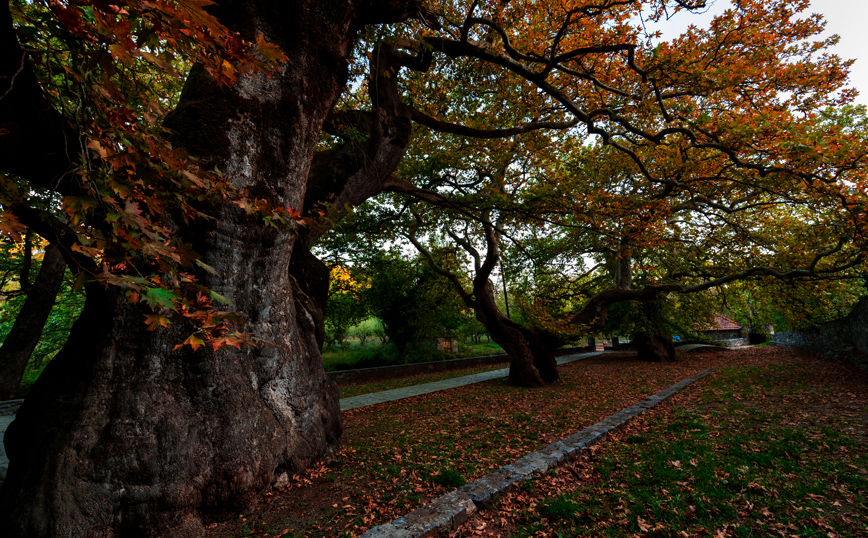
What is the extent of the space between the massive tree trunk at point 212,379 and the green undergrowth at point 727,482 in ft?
8.13

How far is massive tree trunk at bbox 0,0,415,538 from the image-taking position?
2.57 m

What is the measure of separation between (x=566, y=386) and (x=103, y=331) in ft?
31.8

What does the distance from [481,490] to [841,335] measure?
14.8 m

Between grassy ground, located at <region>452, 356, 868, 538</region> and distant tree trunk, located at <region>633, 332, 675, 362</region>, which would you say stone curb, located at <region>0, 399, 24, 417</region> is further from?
distant tree trunk, located at <region>633, 332, 675, 362</region>

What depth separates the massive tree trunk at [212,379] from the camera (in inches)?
101

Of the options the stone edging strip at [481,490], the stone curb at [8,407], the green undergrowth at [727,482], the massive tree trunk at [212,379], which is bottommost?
the green undergrowth at [727,482]

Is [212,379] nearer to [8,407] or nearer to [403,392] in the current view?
[403,392]

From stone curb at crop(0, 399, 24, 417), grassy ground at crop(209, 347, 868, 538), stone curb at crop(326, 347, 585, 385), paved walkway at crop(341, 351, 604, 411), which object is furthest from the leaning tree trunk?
stone curb at crop(0, 399, 24, 417)

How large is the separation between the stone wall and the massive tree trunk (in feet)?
43.4

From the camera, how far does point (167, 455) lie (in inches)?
108

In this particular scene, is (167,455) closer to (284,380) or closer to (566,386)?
(284,380)

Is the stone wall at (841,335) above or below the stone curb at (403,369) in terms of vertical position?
above

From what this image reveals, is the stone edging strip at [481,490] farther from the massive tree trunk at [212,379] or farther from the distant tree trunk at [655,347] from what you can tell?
the distant tree trunk at [655,347]

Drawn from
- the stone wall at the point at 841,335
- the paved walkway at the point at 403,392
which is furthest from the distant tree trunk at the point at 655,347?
the paved walkway at the point at 403,392
